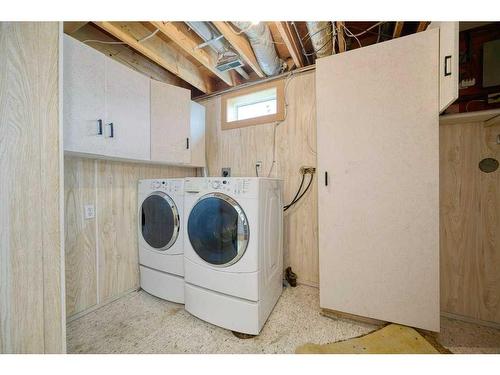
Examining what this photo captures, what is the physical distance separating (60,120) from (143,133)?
2.34ft

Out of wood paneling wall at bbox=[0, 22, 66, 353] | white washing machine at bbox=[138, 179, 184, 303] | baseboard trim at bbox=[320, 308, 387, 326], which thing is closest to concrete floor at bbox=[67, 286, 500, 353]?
baseboard trim at bbox=[320, 308, 387, 326]

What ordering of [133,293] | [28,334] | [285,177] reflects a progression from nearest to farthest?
[28,334] → [133,293] → [285,177]

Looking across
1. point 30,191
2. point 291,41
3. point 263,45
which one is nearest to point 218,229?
point 30,191

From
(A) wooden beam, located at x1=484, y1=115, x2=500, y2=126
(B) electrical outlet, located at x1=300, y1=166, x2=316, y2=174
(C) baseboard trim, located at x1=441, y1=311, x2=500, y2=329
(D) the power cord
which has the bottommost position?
(C) baseboard trim, located at x1=441, y1=311, x2=500, y2=329

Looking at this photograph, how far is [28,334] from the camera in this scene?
2.91 feet

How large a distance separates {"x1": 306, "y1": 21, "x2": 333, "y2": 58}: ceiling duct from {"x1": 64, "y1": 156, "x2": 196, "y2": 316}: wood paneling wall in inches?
74.1

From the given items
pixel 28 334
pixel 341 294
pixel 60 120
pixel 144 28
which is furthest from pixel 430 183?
pixel 144 28

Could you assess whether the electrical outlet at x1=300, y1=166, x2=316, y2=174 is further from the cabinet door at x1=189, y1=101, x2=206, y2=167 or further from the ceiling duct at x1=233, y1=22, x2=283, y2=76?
the cabinet door at x1=189, y1=101, x2=206, y2=167

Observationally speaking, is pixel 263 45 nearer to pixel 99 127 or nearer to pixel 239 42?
pixel 239 42

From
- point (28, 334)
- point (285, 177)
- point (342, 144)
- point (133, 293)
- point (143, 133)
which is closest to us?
point (28, 334)

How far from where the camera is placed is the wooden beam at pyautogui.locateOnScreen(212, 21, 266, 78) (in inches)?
55.1

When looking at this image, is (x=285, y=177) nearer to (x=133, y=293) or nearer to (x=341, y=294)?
(x=341, y=294)

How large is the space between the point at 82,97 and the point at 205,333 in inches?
72.0
